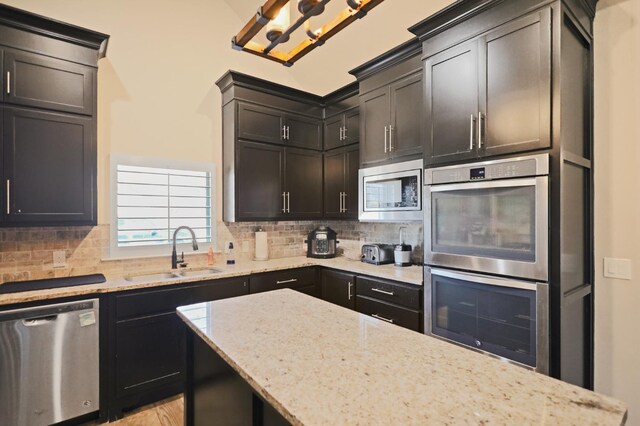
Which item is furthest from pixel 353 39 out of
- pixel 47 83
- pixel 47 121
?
pixel 47 121

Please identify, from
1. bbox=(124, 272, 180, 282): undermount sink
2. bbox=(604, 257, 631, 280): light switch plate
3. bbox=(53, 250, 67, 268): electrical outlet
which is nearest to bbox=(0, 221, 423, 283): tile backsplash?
bbox=(53, 250, 67, 268): electrical outlet

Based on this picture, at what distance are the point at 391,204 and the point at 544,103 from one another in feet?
4.60

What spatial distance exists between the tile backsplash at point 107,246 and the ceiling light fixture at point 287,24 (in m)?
2.20

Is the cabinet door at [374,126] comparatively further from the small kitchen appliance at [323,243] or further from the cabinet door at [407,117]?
the small kitchen appliance at [323,243]

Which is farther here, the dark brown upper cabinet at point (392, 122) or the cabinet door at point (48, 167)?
the dark brown upper cabinet at point (392, 122)

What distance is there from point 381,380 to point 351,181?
281 cm

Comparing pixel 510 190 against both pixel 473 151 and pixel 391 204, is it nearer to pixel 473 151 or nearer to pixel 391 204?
pixel 473 151

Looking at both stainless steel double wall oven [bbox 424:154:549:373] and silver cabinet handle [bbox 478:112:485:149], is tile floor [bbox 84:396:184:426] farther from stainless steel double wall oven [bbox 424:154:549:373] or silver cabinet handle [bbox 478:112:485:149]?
silver cabinet handle [bbox 478:112:485:149]

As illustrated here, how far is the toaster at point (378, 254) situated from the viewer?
324 cm

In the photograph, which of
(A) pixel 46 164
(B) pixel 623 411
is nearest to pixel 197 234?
(A) pixel 46 164

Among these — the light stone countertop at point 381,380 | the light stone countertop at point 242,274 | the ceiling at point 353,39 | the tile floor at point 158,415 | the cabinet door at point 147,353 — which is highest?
the ceiling at point 353,39

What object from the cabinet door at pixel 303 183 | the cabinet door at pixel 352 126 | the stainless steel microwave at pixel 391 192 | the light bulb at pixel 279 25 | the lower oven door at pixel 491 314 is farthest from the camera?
the cabinet door at pixel 303 183

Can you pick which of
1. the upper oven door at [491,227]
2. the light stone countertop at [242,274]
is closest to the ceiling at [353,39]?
the upper oven door at [491,227]

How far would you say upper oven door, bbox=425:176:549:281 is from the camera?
1819 mm
